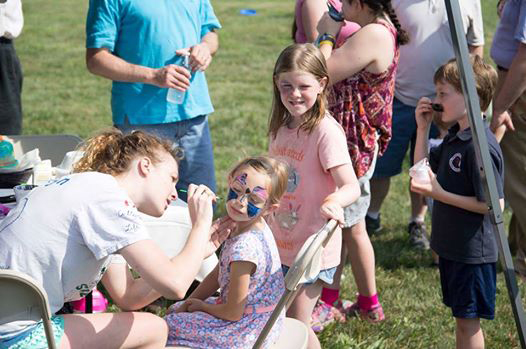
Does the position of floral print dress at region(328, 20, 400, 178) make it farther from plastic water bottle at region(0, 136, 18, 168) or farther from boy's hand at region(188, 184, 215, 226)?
plastic water bottle at region(0, 136, 18, 168)

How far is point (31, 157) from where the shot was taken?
362 cm

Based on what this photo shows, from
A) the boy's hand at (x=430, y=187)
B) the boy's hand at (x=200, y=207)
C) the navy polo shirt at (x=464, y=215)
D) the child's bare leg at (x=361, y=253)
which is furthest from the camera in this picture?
the child's bare leg at (x=361, y=253)

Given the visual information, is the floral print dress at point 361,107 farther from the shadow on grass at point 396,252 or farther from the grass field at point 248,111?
the shadow on grass at point 396,252

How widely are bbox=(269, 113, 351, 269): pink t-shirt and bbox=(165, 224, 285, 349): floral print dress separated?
49cm

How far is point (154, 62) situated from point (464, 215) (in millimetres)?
1721

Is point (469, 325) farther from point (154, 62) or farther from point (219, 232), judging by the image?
point (154, 62)

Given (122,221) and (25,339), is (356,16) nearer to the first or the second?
(122,221)

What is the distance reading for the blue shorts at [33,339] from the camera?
244 cm

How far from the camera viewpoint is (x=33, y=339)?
247cm

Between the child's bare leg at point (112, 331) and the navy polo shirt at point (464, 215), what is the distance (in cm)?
132

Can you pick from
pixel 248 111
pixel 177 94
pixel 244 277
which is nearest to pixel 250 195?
pixel 244 277

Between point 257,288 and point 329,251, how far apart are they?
A: 2.16 ft

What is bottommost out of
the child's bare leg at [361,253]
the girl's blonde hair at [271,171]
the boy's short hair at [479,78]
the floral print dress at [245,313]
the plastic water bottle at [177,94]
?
the child's bare leg at [361,253]

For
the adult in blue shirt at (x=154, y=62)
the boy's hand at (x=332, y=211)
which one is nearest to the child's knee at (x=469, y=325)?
the boy's hand at (x=332, y=211)
